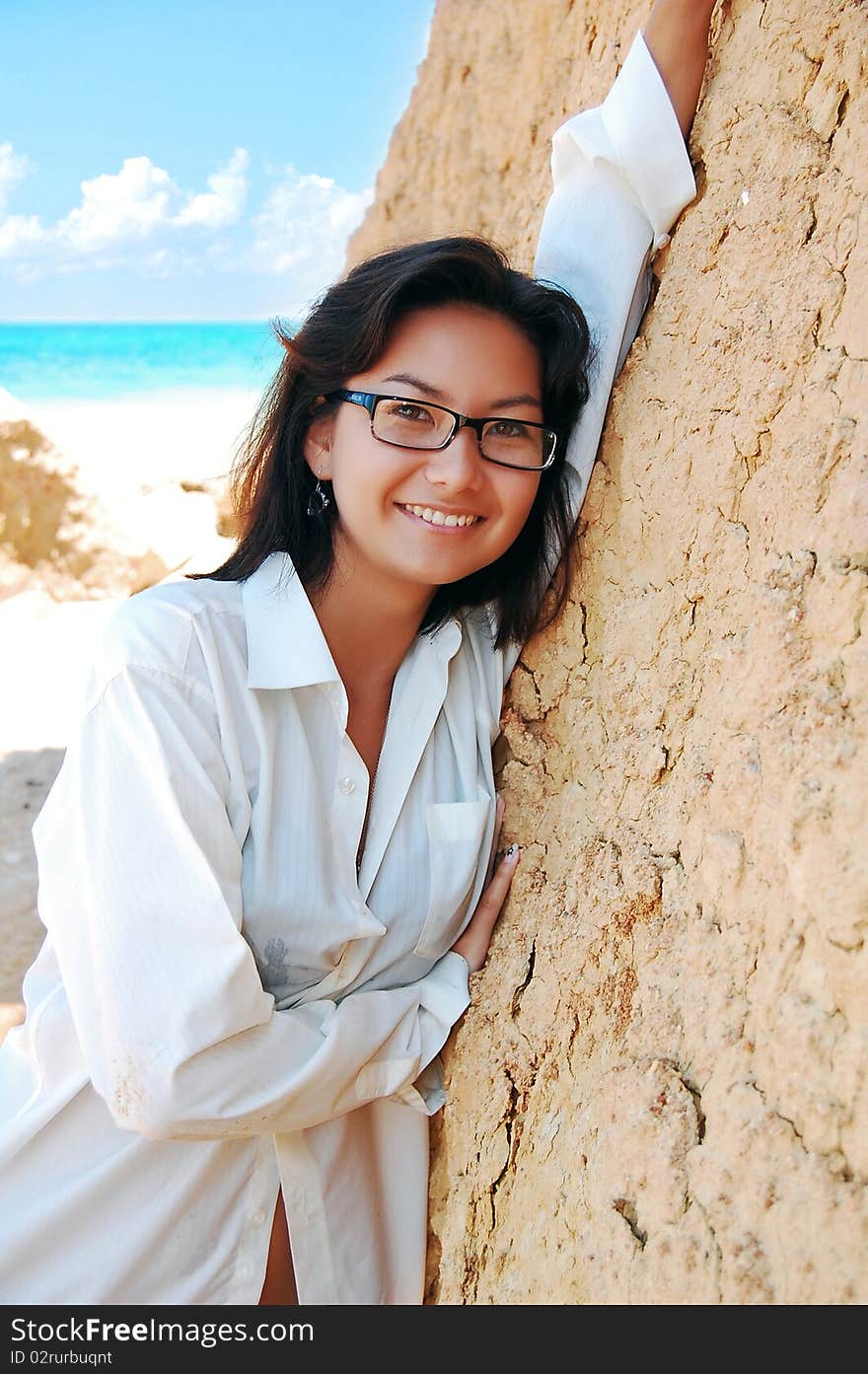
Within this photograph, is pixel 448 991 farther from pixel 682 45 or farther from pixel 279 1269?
pixel 682 45

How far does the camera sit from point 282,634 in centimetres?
177

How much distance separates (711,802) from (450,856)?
529 mm

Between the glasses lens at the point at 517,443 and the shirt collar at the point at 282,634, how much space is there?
369 millimetres

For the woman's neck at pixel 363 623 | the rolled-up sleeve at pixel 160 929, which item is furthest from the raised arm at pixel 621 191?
the rolled-up sleeve at pixel 160 929

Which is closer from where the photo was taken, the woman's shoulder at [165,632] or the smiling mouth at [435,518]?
the woman's shoulder at [165,632]

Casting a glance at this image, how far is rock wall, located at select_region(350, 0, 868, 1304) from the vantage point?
4.00 ft

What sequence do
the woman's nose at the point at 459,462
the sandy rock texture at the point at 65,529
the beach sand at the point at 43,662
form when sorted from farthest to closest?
the sandy rock texture at the point at 65,529 < the beach sand at the point at 43,662 < the woman's nose at the point at 459,462

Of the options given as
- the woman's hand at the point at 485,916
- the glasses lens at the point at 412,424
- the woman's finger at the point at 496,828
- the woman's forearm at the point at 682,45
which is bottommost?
the woman's hand at the point at 485,916

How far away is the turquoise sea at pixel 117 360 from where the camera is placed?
30.3m

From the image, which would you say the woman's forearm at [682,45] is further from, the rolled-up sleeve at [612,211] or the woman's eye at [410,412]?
the woman's eye at [410,412]

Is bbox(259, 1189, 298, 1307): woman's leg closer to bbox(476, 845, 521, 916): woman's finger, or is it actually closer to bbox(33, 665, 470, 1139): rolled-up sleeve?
bbox(33, 665, 470, 1139): rolled-up sleeve

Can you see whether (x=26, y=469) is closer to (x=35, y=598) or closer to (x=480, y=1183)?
→ (x=35, y=598)

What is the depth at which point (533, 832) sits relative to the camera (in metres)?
1.96

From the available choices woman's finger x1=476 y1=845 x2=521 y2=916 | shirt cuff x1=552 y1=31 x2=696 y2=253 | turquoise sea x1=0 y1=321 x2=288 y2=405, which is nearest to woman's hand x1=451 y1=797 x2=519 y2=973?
woman's finger x1=476 y1=845 x2=521 y2=916
